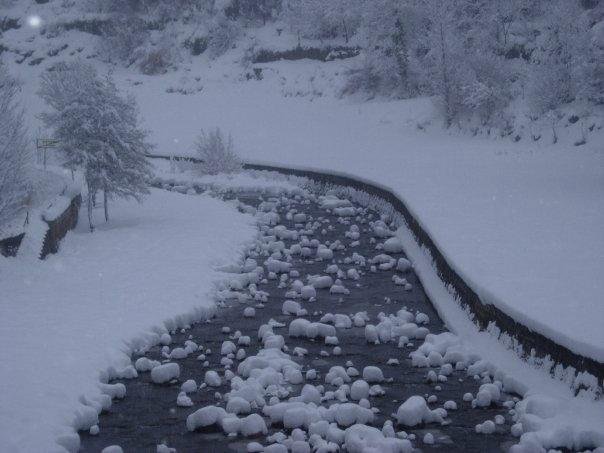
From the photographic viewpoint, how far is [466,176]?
22.2 metres

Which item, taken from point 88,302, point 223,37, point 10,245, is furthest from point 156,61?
point 88,302

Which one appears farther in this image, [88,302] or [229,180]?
[229,180]

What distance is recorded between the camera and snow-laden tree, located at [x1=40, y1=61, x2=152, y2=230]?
60.4ft

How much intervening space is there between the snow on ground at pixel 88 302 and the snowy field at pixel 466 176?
4.71m

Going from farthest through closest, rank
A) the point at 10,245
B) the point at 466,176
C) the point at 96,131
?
1. the point at 466,176
2. the point at 96,131
3. the point at 10,245

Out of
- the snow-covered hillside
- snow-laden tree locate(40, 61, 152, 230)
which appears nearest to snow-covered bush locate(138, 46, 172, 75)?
the snow-covered hillside

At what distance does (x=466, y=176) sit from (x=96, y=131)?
36.0 ft

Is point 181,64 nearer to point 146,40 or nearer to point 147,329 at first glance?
point 146,40

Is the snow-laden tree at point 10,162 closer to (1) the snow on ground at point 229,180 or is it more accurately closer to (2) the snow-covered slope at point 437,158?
(2) the snow-covered slope at point 437,158

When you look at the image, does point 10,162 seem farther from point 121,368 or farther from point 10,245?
point 121,368

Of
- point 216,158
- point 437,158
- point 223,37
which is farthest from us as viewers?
point 223,37

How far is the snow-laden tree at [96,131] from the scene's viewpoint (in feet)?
60.4

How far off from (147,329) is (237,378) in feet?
7.73

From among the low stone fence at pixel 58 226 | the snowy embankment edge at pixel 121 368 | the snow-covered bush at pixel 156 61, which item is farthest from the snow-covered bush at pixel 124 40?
the snowy embankment edge at pixel 121 368
